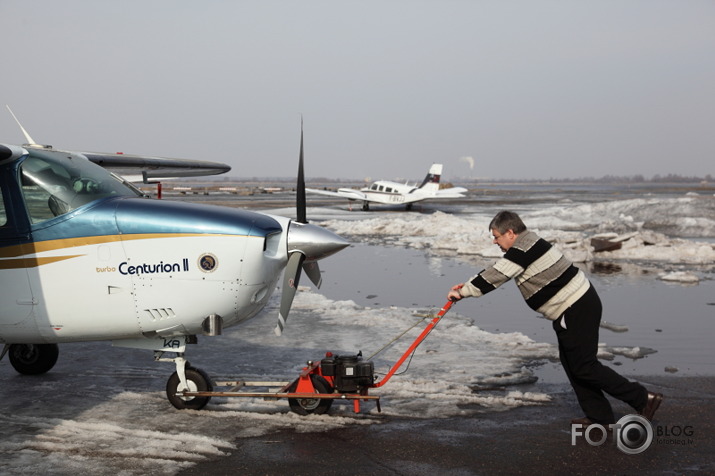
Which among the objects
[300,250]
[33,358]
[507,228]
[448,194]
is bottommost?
[33,358]

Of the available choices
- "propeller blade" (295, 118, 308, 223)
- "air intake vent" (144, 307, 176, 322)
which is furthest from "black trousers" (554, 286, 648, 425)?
"air intake vent" (144, 307, 176, 322)

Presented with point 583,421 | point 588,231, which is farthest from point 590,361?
point 588,231

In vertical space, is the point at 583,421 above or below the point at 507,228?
below

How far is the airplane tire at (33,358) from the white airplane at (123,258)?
162cm

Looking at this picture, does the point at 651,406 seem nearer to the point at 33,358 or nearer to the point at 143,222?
the point at 143,222

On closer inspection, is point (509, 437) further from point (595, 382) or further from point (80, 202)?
point (80, 202)

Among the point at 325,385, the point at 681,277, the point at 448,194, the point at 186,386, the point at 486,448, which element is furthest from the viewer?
the point at 448,194

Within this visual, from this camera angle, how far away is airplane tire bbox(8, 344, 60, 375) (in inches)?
292

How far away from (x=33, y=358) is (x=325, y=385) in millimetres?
3619

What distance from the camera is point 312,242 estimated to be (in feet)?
18.5

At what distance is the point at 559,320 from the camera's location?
5.35 meters

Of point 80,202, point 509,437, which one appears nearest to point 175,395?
point 80,202

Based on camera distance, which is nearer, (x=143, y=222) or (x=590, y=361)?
(x=590, y=361)

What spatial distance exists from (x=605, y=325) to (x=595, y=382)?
460 centimetres
